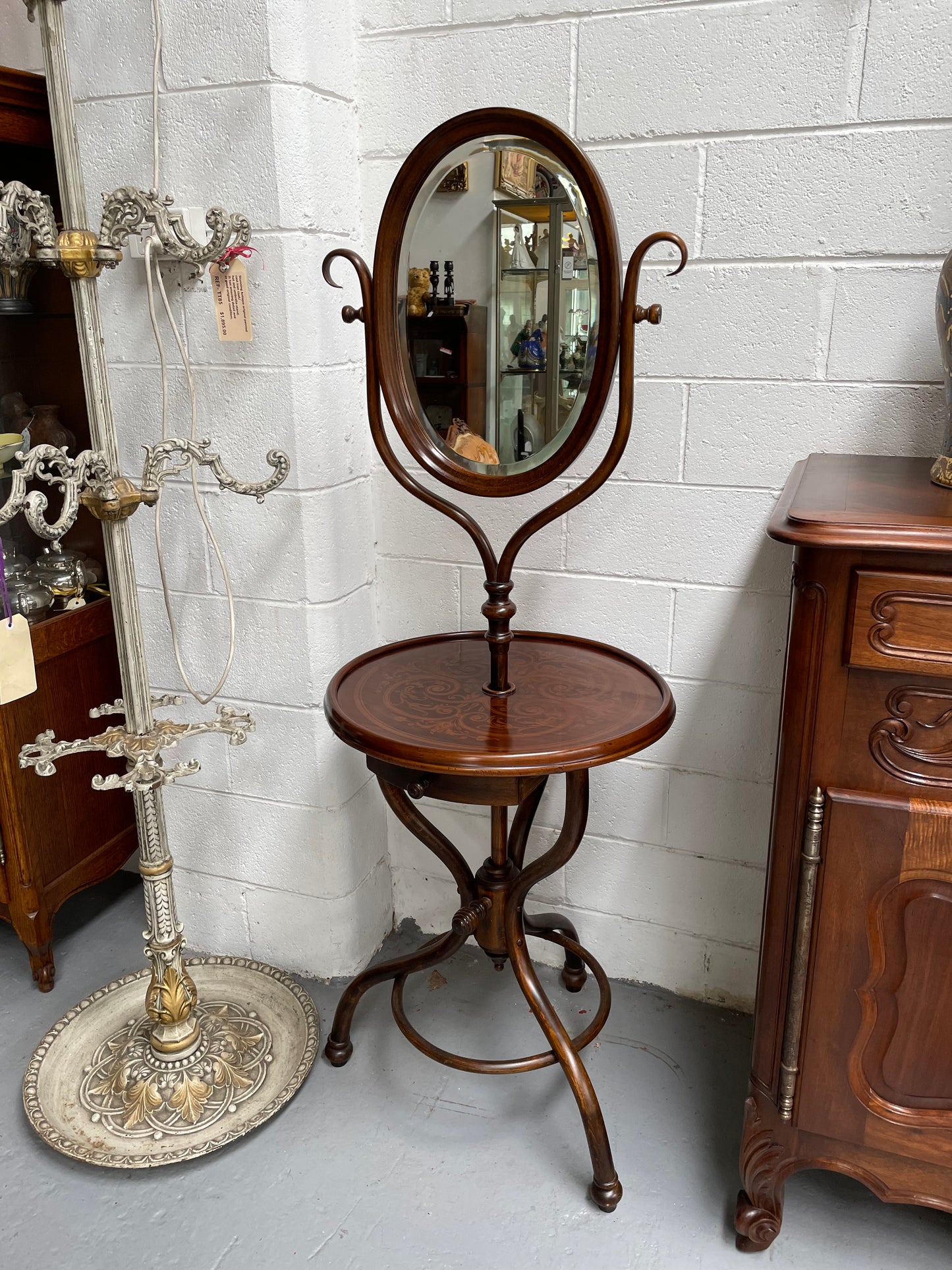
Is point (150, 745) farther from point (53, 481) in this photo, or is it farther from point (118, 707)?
point (53, 481)

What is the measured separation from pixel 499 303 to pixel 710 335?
0.36 metres

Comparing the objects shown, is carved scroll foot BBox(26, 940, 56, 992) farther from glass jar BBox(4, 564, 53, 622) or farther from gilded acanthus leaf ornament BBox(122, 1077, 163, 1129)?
glass jar BBox(4, 564, 53, 622)

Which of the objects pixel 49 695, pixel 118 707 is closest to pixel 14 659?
pixel 118 707

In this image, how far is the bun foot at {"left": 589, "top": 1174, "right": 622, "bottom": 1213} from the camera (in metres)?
1.39

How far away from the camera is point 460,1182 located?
145 centimetres

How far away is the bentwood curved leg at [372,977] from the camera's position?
5.13 ft

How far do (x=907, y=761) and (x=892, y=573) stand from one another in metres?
0.23

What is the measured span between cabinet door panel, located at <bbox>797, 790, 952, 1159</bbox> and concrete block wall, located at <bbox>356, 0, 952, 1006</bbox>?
51 cm

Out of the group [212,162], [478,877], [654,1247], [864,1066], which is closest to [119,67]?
[212,162]

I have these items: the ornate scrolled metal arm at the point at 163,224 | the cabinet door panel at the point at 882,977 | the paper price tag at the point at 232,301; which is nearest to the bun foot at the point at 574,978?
the cabinet door panel at the point at 882,977

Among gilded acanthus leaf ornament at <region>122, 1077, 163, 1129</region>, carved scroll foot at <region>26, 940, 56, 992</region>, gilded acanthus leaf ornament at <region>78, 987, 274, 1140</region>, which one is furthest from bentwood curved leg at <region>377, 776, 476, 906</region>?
carved scroll foot at <region>26, 940, 56, 992</region>

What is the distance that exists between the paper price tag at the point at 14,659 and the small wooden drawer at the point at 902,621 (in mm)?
1045

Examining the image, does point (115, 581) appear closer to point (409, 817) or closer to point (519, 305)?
point (409, 817)

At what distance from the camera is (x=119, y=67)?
1547mm
